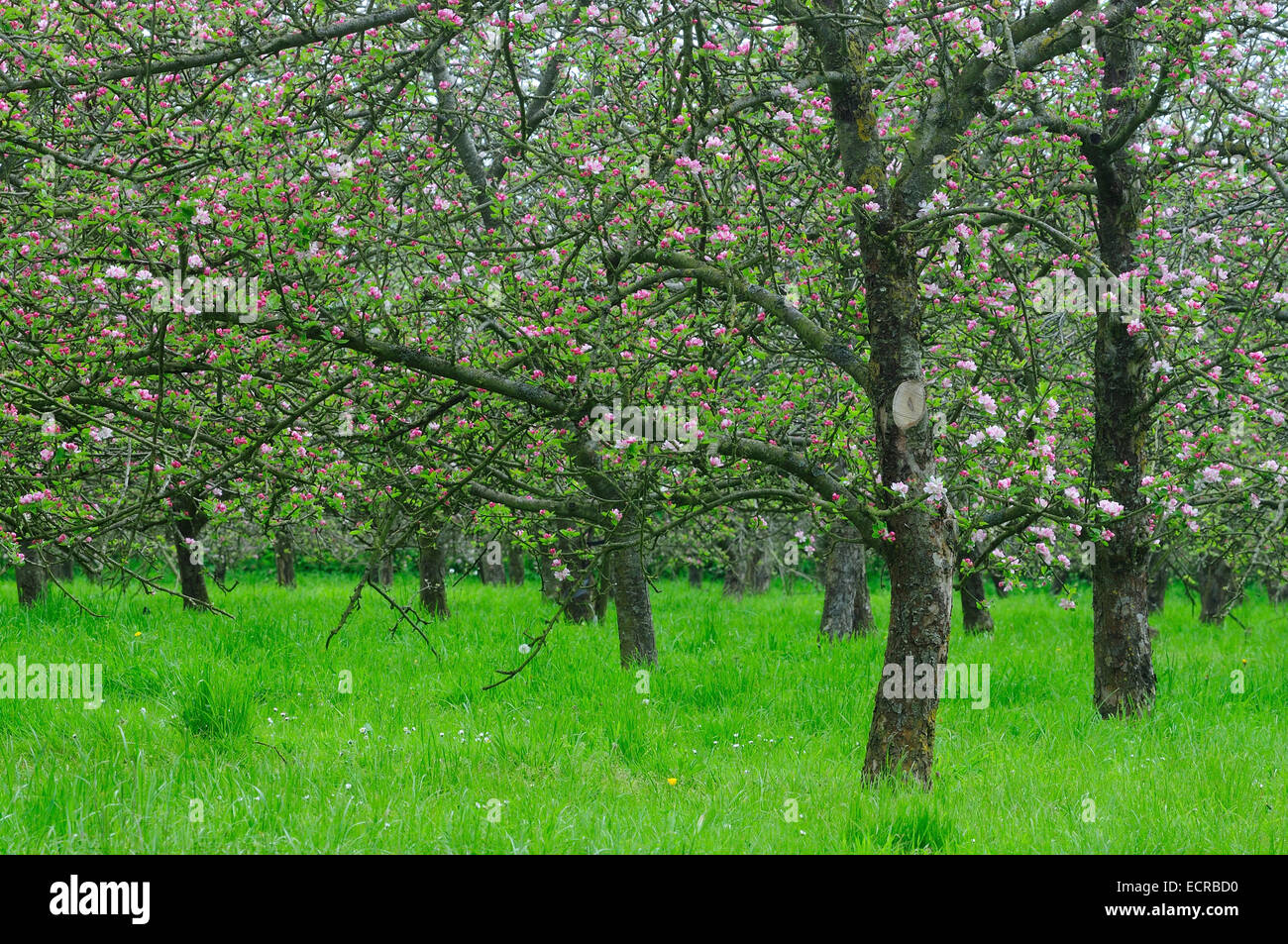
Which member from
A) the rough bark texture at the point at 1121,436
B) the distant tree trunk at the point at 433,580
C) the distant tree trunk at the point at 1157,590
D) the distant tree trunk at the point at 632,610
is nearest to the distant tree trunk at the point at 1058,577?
the rough bark texture at the point at 1121,436

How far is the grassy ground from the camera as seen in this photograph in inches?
187

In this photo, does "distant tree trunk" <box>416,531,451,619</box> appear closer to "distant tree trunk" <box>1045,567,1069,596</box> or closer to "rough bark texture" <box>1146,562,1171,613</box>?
"distant tree trunk" <box>1045,567,1069,596</box>

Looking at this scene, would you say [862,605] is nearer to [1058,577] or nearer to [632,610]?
[1058,577]

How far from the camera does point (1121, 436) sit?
766 centimetres

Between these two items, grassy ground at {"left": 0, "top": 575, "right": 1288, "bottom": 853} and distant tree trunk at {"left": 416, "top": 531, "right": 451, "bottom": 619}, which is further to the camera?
distant tree trunk at {"left": 416, "top": 531, "right": 451, "bottom": 619}

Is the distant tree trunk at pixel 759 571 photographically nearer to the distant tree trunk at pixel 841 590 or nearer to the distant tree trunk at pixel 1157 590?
the distant tree trunk at pixel 1157 590

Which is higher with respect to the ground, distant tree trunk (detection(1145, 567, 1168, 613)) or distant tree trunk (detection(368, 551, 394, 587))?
distant tree trunk (detection(368, 551, 394, 587))

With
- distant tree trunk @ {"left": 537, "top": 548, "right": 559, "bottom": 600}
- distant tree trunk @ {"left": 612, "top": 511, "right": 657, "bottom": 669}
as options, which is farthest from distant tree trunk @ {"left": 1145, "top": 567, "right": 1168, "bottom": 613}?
distant tree trunk @ {"left": 612, "top": 511, "right": 657, "bottom": 669}

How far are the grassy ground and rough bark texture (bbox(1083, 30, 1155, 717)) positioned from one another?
0.37 metres

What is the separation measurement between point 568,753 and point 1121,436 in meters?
4.75

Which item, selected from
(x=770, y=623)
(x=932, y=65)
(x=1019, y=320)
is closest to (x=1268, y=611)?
(x=770, y=623)

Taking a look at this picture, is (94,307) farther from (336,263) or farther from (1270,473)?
(1270,473)

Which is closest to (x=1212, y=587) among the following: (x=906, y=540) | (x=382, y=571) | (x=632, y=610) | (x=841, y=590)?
(x=841, y=590)

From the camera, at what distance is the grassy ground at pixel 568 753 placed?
4.74 meters
